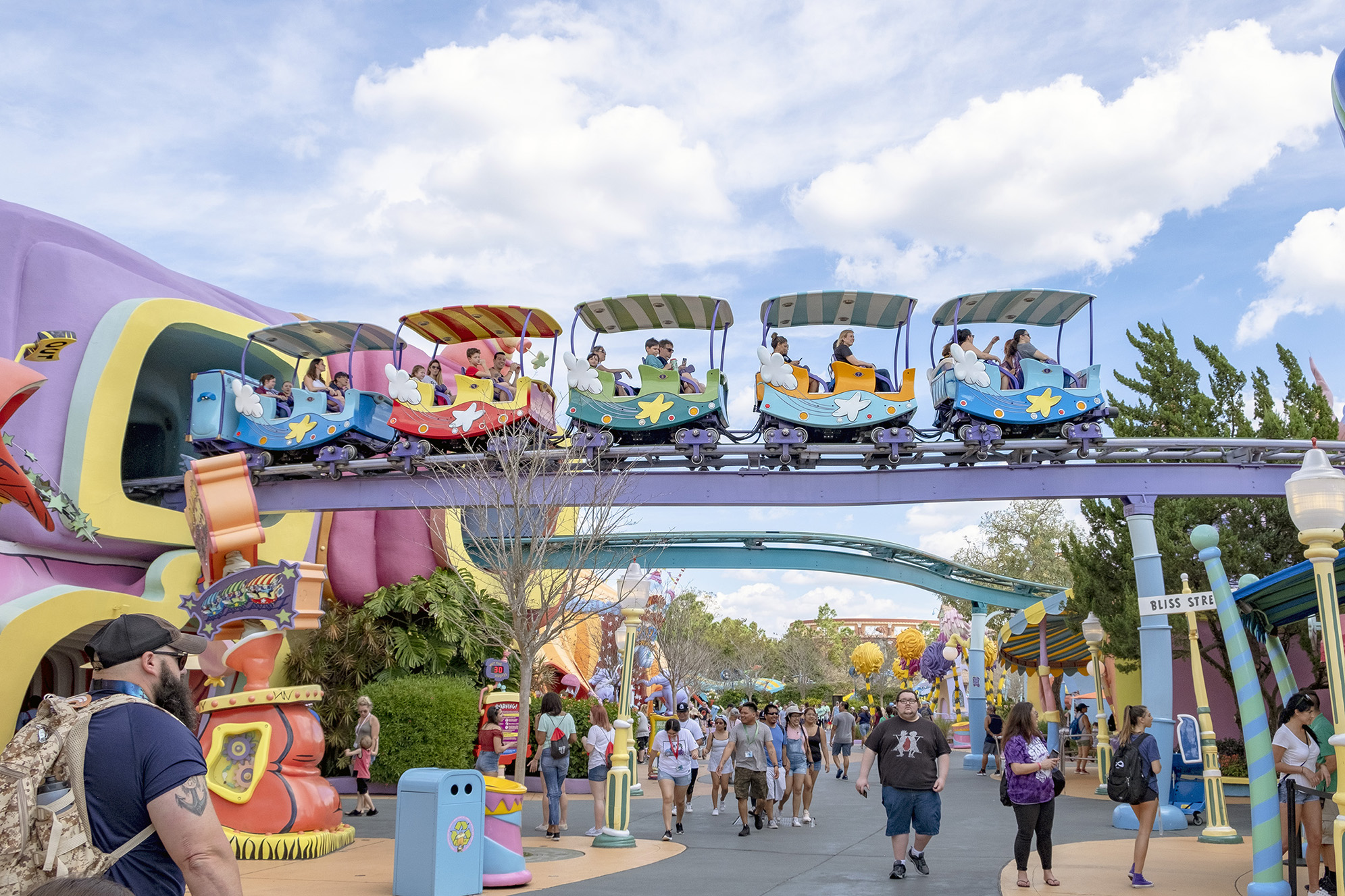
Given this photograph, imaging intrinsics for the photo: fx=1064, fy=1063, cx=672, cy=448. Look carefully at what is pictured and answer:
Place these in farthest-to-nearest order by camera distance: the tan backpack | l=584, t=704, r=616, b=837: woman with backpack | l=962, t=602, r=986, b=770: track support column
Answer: l=962, t=602, r=986, b=770: track support column → l=584, t=704, r=616, b=837: woman with backpack → the tan backpack

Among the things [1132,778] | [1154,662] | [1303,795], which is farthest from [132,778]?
[1154,662]

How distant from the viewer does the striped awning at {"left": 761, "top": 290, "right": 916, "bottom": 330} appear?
1471cm

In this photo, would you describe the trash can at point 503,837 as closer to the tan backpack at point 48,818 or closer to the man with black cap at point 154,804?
the man with black cap at point 154,804

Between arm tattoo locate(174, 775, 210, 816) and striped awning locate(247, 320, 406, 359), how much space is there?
46.2 feet

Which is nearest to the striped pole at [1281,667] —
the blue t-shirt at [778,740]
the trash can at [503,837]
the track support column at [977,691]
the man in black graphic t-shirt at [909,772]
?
the man in black graphic t-shirt at [909,772]

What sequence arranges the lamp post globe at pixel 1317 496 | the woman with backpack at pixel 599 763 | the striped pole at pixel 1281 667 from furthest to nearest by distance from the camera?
the woman with backpack at pixel 599 763, the striped pole at pixel 1281 667, the lamp post globe at pixel 1317 496

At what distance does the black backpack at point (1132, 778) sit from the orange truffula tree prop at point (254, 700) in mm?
7594

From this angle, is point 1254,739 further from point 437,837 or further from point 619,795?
point 437,837

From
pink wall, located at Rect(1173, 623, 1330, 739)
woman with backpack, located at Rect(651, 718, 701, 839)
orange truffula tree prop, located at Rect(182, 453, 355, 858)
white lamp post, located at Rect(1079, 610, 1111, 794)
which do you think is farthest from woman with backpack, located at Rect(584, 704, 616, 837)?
pink wall, located at Rect(1173, 623, 1330, 739)

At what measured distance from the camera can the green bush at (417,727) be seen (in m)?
17.0

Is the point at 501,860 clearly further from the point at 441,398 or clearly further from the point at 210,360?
the point at 210,360

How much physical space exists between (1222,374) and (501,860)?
1628 cm

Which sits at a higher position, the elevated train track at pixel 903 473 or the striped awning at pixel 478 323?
the striped awning at pixel 478 323

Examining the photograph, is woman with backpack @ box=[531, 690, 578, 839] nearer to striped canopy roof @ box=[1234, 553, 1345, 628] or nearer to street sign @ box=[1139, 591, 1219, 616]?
street sign @ box=[1139, 591, 1219, 616]
